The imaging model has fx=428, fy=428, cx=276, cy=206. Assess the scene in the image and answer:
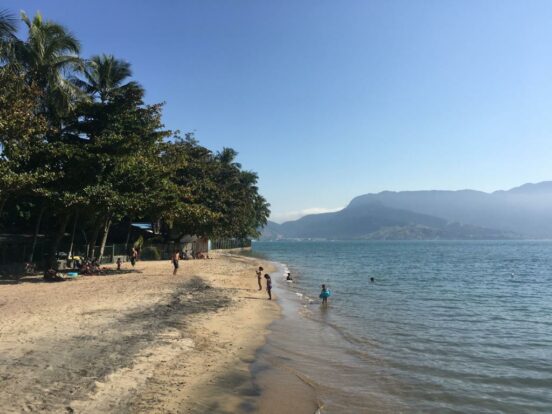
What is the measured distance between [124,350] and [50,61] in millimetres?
22970

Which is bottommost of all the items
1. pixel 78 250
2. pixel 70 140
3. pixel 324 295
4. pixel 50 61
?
pixel 324 295

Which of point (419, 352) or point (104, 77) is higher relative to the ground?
point (104, 77)

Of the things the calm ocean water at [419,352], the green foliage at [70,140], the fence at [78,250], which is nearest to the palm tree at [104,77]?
the green foliage at [70,140]

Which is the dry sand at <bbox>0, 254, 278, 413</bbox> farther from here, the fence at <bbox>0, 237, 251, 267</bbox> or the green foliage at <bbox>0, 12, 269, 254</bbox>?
the fence at <bbox>0, 237, 251, 267</bbox>

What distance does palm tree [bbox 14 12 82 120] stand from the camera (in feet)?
84.5

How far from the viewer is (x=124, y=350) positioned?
10.8m

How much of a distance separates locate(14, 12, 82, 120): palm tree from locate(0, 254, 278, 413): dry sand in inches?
467

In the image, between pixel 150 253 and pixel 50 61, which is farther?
pixel 150 253

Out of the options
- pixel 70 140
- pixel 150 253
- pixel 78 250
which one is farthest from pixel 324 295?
pixel 150 253

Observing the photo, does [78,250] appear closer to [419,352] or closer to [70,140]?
[70,140]

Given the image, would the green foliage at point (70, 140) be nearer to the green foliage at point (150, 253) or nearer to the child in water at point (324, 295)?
the green foliage at point (150, 253)

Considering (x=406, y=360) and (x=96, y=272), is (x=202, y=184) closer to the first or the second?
(x=96, y=272)

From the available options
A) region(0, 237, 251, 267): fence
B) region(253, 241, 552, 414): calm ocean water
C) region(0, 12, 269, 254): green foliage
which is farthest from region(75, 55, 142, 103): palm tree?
region(253, 241, 552, 414): calm ocean water

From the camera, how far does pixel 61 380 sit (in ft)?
27.5
